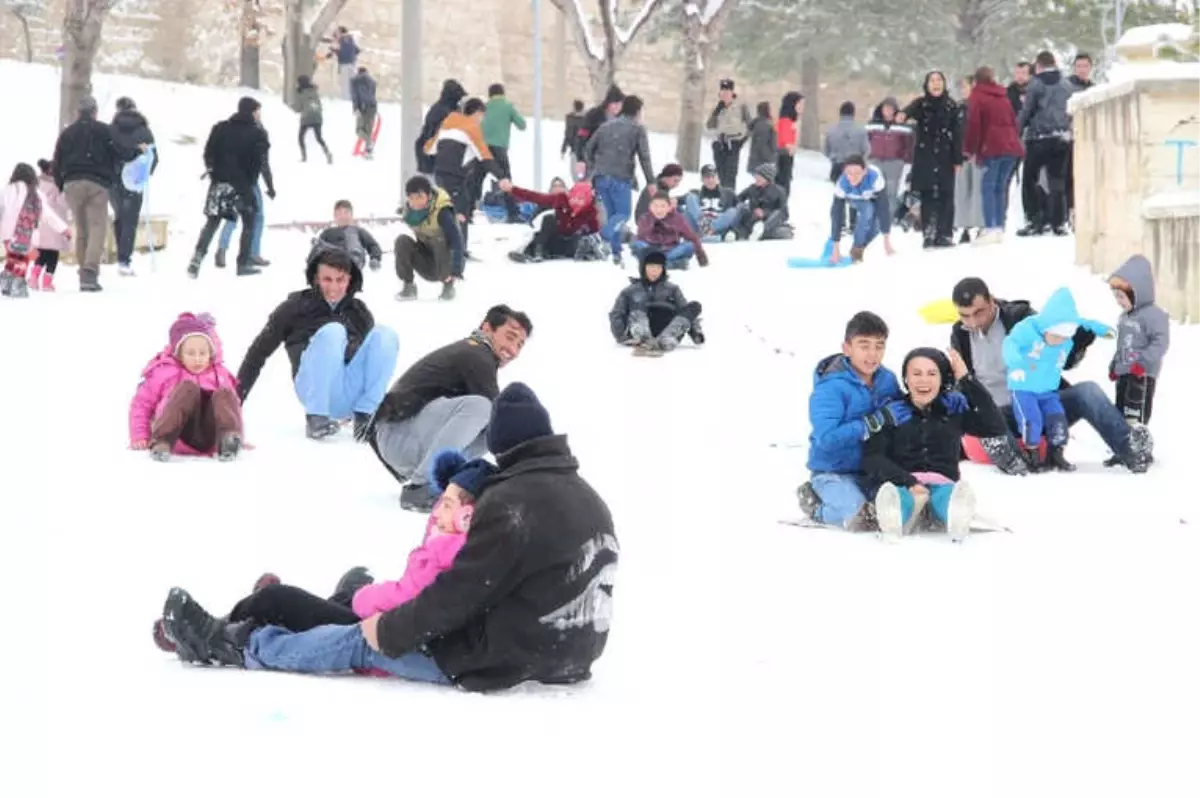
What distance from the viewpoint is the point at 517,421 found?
6.46m

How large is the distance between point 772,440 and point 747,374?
9.11 feet

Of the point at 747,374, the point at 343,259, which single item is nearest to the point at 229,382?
the point at 343,259

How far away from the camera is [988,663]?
7.18m

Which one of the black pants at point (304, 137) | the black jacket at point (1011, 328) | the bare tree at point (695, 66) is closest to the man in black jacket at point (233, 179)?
the black jacket at point (1011, 328)

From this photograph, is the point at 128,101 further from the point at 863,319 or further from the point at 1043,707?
the point at 1043,707

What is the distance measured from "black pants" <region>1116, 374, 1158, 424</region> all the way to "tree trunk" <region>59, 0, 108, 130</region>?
20432 mm

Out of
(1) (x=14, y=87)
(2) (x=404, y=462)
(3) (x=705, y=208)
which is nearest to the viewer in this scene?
(2) (x=404, y=462)

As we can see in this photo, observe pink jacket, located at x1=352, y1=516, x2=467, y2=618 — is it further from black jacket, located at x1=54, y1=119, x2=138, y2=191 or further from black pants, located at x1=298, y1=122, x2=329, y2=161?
black pants, located at x1=298, y1=122, x2=329, y2=161

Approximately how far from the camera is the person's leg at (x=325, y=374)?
476 inches

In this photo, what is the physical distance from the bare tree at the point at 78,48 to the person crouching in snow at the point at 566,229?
9273 millimetres

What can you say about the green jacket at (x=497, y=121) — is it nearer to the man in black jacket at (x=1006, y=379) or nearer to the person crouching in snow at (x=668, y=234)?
the person crouching in snow at (x=668, y=234)

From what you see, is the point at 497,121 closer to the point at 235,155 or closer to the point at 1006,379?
the point at 235,155

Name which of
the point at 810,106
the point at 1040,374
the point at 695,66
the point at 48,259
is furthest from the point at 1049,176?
the point at 810,106

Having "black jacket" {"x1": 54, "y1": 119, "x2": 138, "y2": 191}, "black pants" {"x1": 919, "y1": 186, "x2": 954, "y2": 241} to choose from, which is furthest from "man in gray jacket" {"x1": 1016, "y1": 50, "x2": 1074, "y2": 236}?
"black jacket" {"x1": 54, "y1": 119, "x2": 138, "y2": 191}
